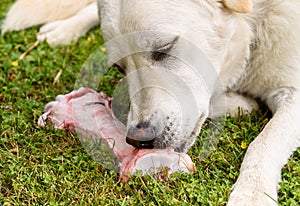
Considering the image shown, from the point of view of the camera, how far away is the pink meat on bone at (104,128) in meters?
2.96

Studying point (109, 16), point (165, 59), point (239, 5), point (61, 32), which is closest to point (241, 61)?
point (239, 5)

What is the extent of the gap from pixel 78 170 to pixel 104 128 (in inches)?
13.3

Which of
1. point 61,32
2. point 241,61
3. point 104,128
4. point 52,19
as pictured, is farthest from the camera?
point 52,19

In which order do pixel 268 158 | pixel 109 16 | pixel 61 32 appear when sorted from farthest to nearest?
pixel 61 32 < pixel 109 16 < pixel 268 158

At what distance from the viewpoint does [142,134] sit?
9.49ft

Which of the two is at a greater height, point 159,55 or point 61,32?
point 159,55

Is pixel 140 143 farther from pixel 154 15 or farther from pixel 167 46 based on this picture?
pixel 154 15

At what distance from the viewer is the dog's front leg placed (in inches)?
109

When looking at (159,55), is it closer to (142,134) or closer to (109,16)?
(109,16)

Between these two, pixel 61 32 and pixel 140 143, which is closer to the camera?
pixel 140 143

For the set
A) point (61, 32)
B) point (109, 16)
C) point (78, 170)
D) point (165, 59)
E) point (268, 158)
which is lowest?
point (61, 32)

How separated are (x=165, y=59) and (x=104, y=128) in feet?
1.87

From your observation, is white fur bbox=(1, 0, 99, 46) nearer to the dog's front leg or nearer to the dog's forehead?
the dog's forehead

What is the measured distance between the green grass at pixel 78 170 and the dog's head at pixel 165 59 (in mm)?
219
